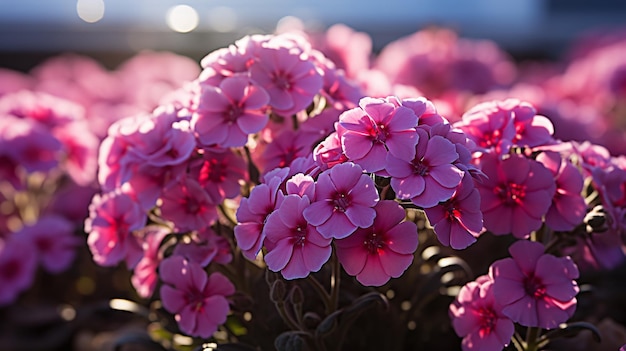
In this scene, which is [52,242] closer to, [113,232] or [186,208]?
[113,232]

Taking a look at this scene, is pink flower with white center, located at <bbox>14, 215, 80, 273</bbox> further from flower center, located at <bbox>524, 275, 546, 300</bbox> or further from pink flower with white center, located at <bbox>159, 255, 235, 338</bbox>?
flower center, located at <bbox>524, 275, 546, 300</bbox>

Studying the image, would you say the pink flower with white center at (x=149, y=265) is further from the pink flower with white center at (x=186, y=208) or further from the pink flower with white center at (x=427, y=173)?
the pink flower with white center at (x=427, y=173)

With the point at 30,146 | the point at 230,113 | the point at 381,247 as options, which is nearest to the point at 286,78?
the point at 230,113

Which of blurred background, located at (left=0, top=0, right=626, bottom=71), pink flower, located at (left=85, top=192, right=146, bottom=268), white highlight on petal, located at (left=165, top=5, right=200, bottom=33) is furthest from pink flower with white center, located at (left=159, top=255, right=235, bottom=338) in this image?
white highlight on petal, located at (left=165, top=5, right=200, bottom=33)

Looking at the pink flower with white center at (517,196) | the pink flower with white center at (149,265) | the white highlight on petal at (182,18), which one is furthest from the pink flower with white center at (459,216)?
the white highlight on petal at (182,18)

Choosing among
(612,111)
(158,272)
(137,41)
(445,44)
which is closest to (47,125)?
(158,272)
